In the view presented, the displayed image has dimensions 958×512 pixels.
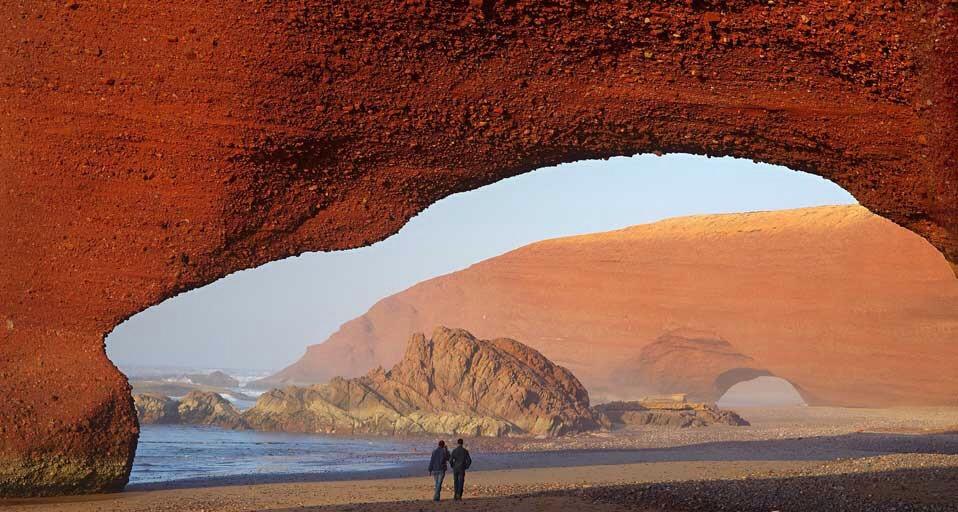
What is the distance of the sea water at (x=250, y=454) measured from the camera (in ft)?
52.7

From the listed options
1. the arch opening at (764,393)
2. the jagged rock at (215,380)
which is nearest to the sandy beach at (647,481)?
the arch opening at (764,393)

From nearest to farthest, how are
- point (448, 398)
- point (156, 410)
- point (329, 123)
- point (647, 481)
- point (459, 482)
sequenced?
point (329, 123) → point (459, 482) → point (647, 481) → point (448, 398) → point (156, 410)

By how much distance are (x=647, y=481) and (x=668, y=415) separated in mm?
14225

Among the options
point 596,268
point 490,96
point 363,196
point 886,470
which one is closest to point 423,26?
point 490,96

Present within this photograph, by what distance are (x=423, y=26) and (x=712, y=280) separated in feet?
→ 126

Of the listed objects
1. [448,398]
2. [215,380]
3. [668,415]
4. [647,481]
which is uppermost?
[215,380]

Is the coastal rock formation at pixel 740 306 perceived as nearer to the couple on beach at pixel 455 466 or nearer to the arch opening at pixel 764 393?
the arch opening at pixel 764 393

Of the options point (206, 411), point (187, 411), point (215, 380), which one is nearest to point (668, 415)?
point (206, 411)

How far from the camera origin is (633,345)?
4703 cm

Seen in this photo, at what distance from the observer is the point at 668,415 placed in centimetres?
2672

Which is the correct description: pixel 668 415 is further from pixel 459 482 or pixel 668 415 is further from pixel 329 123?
pixel 329 123

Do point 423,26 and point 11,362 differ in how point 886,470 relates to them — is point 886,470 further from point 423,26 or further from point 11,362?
point 11,362

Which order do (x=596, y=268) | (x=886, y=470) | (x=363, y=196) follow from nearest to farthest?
(x=363, y=196), (x=886, y=470), (x=596, y=268)

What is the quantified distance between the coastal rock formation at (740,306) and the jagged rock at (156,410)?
21.6m
